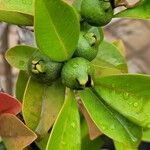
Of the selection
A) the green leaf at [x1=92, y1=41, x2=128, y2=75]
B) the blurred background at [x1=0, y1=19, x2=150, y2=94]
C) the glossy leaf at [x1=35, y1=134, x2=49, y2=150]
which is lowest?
the blurred background at [x1=0, y1=19, x2=150, y2=94]

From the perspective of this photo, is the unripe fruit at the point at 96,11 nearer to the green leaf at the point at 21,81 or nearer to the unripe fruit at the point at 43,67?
the unripe fruit at the point at 43,67

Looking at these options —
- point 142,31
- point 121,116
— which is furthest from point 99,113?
point 142,31

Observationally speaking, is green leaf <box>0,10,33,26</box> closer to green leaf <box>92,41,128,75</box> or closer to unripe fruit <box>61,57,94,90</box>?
unripe fruit <box>61,57,94,90</box>

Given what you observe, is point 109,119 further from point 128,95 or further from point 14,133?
point 14,133

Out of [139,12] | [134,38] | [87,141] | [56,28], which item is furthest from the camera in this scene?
[134,38]

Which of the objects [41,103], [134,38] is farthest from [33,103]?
[134,38]

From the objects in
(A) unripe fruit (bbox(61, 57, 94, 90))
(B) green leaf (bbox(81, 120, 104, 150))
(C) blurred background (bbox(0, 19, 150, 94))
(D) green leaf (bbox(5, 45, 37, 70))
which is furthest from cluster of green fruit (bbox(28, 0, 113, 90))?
(C) blurred background (bbox(0, 19, 150, 94))
